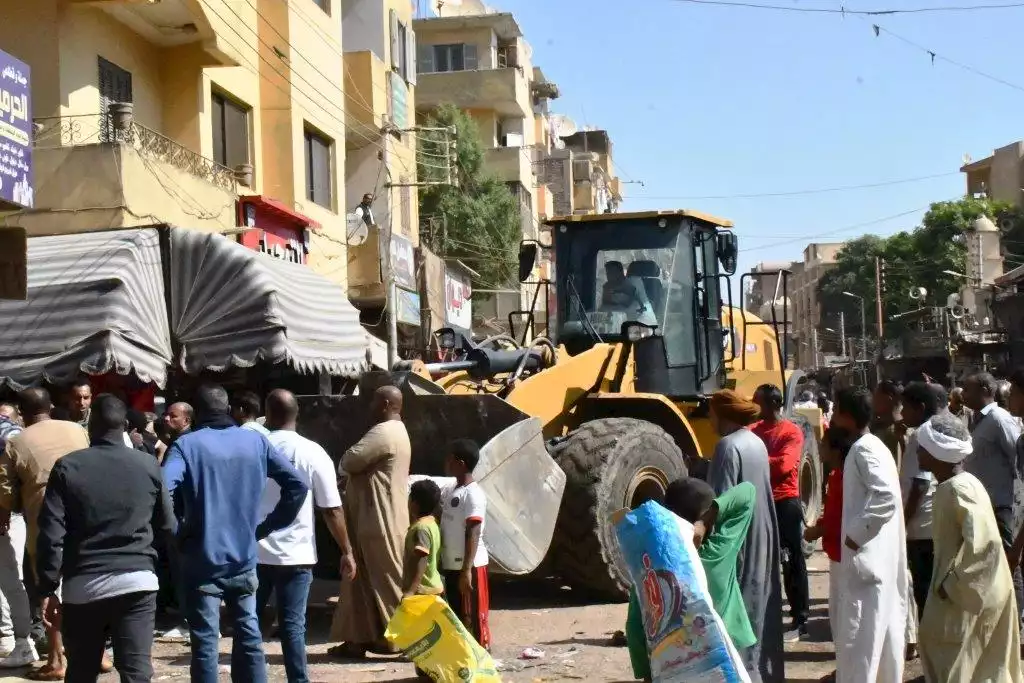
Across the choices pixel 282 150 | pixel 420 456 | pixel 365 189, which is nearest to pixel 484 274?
pixel 365 189

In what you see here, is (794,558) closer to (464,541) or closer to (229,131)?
(464,541)

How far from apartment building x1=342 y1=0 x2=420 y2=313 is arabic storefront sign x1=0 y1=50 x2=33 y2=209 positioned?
12.1 metres

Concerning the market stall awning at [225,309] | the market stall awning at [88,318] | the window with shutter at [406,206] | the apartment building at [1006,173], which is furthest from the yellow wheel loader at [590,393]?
the apartment building at [1006,173]

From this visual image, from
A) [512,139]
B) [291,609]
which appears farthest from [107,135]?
[512,139]

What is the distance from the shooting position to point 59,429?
8.20 metres

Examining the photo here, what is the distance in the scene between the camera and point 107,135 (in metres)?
17.0

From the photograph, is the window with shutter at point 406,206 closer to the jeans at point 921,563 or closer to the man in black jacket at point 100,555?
the jeans at point 921,563

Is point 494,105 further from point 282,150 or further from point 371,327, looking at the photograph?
point 282,150

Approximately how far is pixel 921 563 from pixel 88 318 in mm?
7465

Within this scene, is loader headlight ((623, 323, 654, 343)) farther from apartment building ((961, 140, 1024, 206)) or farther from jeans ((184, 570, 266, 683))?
apartment building ((961, 140, 1024, 206))

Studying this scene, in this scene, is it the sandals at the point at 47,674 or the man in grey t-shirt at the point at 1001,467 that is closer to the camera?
the sandals at the point at 47,674

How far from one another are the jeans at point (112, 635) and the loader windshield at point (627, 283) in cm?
674

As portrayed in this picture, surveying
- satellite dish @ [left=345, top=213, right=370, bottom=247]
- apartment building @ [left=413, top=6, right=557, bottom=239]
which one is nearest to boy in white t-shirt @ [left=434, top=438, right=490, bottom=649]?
satellite dish @ [left=345, top=213, right=370, bottom=247]

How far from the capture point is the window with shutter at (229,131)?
2105 cm
